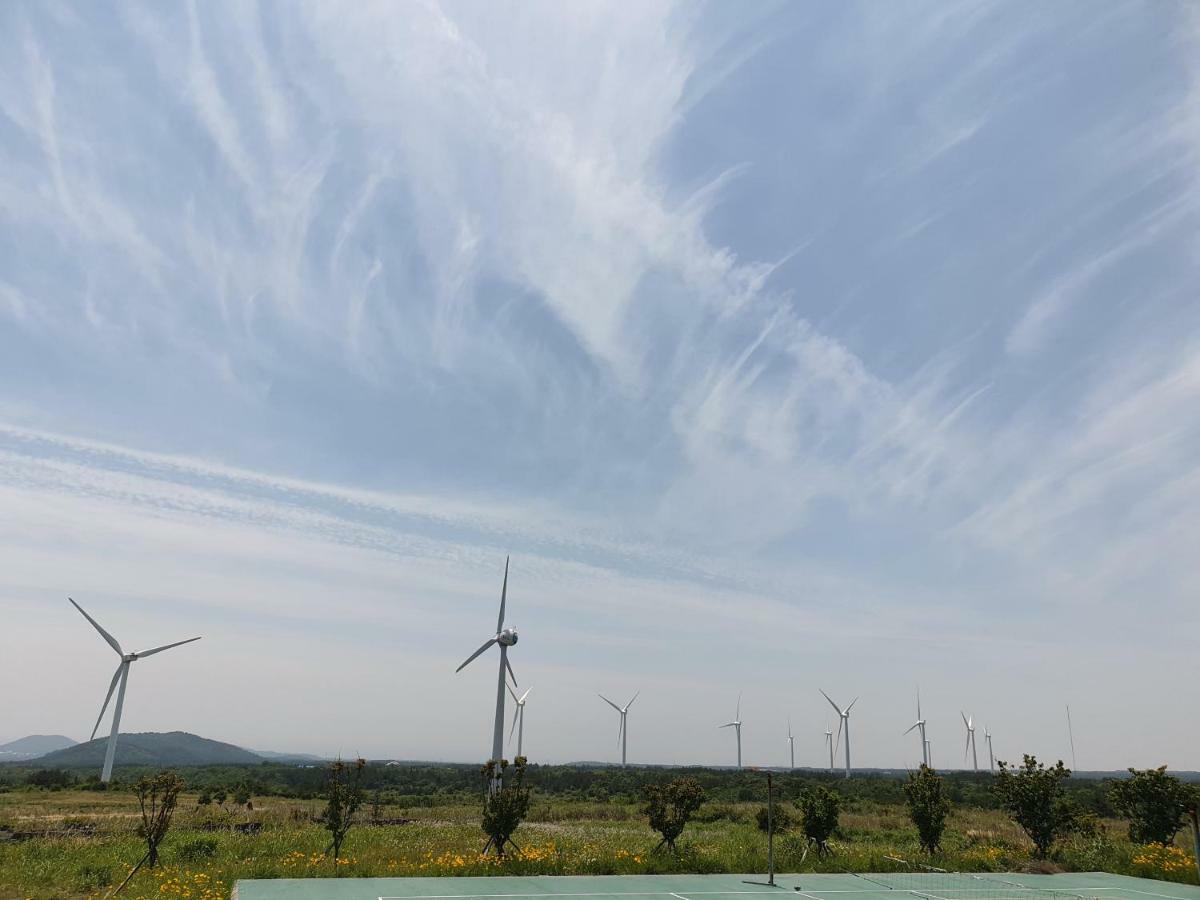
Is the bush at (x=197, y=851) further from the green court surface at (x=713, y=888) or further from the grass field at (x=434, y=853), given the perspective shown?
the green court surface at (x=713, y=888)

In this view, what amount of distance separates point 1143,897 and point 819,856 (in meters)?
9.09

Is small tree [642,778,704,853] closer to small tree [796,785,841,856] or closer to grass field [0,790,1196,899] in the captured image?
grass field [0,790,1196,899]

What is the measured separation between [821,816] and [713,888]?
7025 millimetres

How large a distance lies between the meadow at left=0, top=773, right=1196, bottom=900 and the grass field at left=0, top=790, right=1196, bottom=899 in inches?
2.2

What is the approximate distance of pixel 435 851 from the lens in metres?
Result: 27.2

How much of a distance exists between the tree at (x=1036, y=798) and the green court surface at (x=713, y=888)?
3043 mm

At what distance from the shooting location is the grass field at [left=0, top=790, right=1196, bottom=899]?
70.8 feet

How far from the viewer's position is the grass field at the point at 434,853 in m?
21.6

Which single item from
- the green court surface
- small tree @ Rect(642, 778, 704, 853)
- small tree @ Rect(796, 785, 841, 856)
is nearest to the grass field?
small tree @ Rect(796, 785, 841, 856)

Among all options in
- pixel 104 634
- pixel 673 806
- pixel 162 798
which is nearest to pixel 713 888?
pixel 673 806

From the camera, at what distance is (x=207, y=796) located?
5506cm

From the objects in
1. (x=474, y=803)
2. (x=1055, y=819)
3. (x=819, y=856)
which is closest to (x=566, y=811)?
(x=474, y=803)

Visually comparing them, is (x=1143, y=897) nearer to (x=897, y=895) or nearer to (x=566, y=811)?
(x=897, y=895)

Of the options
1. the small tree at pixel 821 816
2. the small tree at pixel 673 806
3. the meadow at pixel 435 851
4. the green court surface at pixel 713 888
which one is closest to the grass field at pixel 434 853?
the meadow at pixel 435 851
